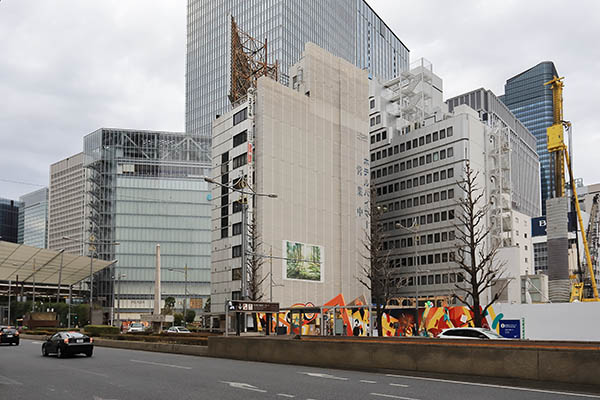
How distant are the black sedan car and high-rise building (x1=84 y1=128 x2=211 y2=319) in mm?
116478

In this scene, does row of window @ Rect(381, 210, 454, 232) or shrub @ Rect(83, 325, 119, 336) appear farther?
row of window @ Rect(381, 210, 454, 232)

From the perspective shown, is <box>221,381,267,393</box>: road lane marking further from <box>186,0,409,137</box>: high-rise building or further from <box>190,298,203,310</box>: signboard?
<box>186,0,409,137</box>: high-rise building

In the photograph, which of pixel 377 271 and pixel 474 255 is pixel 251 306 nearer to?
pixel 474 255

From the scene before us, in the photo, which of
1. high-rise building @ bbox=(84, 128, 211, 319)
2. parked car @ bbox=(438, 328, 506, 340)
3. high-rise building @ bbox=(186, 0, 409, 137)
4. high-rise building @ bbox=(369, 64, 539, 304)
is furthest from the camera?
high-rise building @ bbox=(186, 0, 409, 137)

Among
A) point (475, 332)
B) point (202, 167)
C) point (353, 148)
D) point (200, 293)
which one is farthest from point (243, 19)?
point (475, 332)

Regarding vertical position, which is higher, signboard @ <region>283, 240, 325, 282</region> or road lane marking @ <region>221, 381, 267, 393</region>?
signboard @ <region>283, 240, 325, 282</region>

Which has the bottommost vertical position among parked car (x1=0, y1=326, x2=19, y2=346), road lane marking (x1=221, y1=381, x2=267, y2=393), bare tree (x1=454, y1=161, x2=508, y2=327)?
parked car (x1=0, y1=326, x2=19, y2=346)

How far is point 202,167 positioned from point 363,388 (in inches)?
5771

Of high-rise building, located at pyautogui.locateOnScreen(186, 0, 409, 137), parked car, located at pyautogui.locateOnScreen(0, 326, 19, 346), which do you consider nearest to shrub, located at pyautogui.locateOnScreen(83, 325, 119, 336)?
parked car, located at pyautogui.locateOnScreen(0, 326, 19, 346)

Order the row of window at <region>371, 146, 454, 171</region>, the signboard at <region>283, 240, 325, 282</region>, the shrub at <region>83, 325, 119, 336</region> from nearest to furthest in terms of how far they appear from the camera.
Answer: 1. the shrub at <region>83, 325, 119, 336</region>
2. the signboard at <region>283, 240, 325, 282</region>
3. the row of window at <region>371, 146, 454, 171</region>

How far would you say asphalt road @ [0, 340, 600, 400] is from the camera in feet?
47.1

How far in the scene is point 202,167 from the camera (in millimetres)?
159125

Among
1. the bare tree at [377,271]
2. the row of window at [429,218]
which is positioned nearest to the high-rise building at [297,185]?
the bare tree at [377,271]

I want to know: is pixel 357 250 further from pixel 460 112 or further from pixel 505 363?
pixel 505 363
